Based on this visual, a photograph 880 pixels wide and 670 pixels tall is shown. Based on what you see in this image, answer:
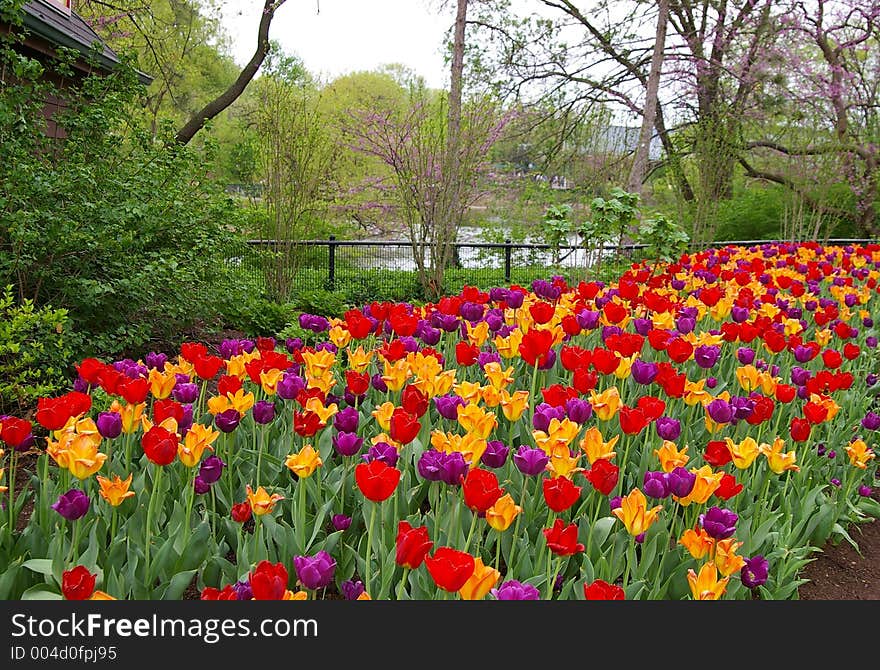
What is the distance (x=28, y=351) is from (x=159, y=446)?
2.43m

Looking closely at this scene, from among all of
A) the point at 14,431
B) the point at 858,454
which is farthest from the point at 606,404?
the point at 14,431

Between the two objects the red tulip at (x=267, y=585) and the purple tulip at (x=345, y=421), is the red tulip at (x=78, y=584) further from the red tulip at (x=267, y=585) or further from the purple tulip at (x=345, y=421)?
the purple tulip at (x=345, y=421)

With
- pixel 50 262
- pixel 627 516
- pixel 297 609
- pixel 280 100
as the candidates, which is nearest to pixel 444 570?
pixel 297 609

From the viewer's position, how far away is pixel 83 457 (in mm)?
1847

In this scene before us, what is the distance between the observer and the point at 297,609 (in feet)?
4.65

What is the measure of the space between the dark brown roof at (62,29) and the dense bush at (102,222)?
544 millimetres

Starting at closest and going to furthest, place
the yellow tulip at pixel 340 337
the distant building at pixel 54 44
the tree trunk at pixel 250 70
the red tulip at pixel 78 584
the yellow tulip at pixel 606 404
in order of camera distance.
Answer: the red tulip at pixel 78 584, the yellow tulip at pixel 606 404, the yellow tulip at pixel 340 337, the distant building at pixel 54 44, the tree trunk at pixel 250 70

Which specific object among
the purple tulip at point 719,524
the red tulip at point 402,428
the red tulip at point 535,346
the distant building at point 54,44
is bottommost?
the purple tulip at point 719,524

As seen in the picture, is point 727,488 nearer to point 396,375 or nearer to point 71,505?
point 396,375

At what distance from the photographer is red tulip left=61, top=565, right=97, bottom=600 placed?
143 cm

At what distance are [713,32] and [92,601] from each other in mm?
18595

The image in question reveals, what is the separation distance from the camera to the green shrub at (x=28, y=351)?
11.4 feet

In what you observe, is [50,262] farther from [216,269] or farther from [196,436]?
[196,436]

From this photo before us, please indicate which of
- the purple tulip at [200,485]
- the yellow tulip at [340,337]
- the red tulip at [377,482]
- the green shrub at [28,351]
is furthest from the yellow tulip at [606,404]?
the green shrub at [28,351]
